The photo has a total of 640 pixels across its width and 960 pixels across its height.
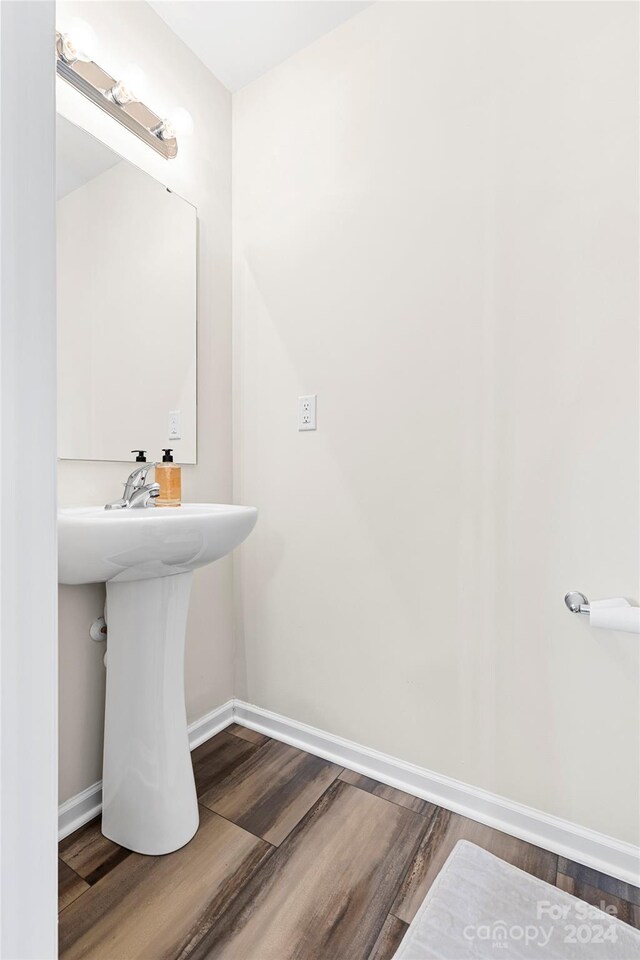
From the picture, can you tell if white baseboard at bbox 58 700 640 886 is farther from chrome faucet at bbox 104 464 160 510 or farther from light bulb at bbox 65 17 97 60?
light bulb at bbox 65 17 97 60

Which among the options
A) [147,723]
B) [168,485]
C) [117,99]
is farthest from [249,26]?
[147,723]

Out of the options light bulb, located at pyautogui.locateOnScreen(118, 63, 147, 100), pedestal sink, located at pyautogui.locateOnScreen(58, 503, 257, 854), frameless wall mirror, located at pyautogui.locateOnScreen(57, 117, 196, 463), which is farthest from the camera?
light bulb, located at pyautogui.locateOnScreen(118, 63, 147, 100)

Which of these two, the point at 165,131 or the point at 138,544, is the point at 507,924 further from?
the point at 165,131

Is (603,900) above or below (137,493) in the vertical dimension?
below

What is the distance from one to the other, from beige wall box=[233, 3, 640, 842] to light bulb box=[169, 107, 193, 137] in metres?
0.26

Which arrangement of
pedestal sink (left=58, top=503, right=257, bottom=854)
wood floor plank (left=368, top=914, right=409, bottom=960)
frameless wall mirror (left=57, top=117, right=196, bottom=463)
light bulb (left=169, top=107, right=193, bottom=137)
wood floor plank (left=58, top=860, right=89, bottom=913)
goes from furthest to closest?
light bulb (left=169, top=107, right=193, bottom=137) → frameless wall mirror (left=57, top=117, right=196, bottom=463) → pedestal sink (left=58, top=503, right=257, bottom=854) → wood floor plank (left=58, top=860, right=89, bottom=913) → wood floor plank (left=368, top=914, right=409, bottom=960)

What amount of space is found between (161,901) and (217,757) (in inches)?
19.8

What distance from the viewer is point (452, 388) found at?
1253 millimetres

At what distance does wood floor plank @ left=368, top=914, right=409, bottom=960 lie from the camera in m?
0.88

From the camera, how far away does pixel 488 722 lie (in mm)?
1215

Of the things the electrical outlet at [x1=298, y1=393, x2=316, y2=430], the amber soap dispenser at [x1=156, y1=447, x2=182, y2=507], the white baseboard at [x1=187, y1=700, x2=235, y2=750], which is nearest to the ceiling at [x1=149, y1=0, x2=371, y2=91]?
the electrical outlet at [x1=298, y1=393, x2=316, y2=430]

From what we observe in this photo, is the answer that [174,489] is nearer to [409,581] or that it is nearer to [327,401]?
[327,401]

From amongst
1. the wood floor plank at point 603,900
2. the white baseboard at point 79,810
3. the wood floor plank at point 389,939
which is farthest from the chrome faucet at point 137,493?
the wood floor plank at point 603,900

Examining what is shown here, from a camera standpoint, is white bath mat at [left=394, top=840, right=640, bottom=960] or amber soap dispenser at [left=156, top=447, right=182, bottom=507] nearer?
white bath mat at [left=394, top=840, right=640, bottom=960]
